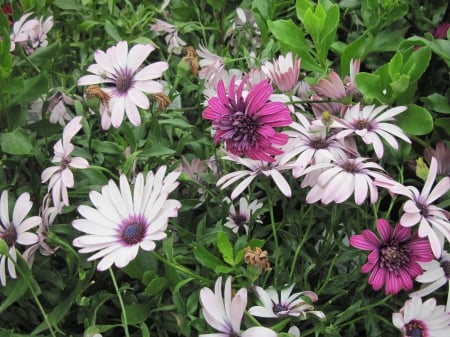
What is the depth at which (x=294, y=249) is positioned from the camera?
2.18 feet

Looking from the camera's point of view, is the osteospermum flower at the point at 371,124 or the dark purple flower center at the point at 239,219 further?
the dark purple flower center at the point at 239,219

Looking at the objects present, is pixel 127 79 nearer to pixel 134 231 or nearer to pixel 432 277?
pixel 134 231

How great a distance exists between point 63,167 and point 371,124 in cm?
32

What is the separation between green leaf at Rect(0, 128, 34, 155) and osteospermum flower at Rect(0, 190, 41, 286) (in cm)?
5

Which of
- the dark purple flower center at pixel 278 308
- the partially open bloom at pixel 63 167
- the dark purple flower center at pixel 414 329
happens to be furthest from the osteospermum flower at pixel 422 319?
the partially open bloom at pixel 63 167

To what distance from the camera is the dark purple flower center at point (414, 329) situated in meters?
0.57

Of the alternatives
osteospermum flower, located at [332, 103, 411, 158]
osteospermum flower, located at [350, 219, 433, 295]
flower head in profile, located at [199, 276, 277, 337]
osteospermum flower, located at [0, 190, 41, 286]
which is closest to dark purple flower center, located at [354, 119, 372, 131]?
osteospermum flower, located at [332, 103, 411, 158]

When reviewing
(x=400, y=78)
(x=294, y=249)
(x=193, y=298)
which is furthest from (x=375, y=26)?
(x=193, y=298)

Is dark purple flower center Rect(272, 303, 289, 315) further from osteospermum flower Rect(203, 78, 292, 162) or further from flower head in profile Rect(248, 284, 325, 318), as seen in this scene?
osteospermum flower Rect(203, 78, 292, 162)

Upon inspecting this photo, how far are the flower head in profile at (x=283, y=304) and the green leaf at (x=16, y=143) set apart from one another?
0.29 metres

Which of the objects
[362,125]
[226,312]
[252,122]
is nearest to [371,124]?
[362,125]

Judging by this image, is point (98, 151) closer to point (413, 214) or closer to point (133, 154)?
point (133, 154)

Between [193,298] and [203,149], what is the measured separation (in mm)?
240

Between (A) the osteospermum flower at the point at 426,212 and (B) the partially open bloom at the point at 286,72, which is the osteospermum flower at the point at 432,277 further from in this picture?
(B) the partially open bloom at the point at 286,72
